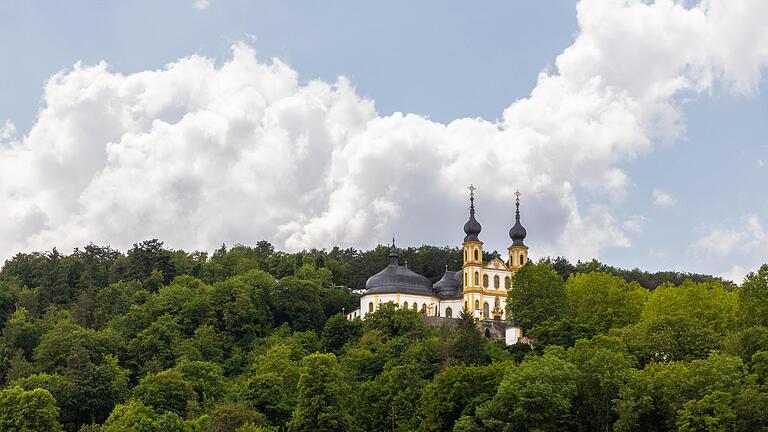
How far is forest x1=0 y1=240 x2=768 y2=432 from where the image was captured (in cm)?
6512

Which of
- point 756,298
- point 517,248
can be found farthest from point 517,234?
point 756,298

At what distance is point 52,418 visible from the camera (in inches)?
2906

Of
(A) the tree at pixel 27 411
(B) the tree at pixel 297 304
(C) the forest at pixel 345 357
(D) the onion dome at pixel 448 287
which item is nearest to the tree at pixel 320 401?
(C) the forest at pixel 345 357

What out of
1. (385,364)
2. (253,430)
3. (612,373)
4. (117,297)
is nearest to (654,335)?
(612,373)

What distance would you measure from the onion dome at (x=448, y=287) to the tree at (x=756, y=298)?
40.4 m

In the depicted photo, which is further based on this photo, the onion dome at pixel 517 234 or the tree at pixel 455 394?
the onion dome at pixel 517 234

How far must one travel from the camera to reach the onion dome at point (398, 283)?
10775 cm

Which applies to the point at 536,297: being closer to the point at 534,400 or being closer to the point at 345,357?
the point at 345,357

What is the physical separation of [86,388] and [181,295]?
793 inches

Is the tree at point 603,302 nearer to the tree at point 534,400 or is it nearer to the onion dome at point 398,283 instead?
the tree at point 534,400

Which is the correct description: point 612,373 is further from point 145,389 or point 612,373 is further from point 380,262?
point 380,262

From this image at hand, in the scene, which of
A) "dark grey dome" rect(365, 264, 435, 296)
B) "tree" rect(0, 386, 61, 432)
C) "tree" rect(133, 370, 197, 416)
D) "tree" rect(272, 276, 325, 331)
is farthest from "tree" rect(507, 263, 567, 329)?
"tree" rect(0, 386, 61, 432)

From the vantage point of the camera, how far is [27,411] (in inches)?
2874

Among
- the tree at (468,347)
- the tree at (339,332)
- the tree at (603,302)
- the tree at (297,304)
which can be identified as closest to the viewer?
the tree at (468,347)
